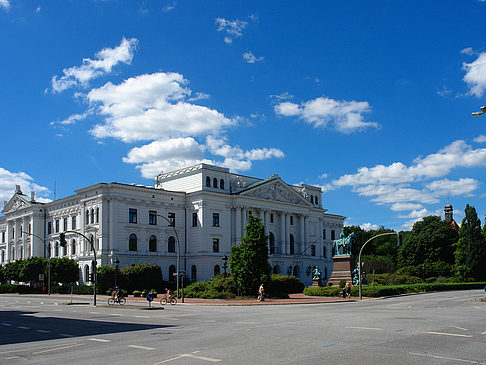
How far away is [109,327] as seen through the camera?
22281 mm

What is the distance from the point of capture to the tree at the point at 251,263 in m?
51.1

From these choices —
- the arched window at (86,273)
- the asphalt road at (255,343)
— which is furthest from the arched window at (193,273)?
the asphalt road at (255,343)

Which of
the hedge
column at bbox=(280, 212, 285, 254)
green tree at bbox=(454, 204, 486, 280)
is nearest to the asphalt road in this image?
the hedge

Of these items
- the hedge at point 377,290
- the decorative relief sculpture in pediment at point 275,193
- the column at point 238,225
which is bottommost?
the hedge at point 377,290

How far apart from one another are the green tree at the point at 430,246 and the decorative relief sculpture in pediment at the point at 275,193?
2330 cm

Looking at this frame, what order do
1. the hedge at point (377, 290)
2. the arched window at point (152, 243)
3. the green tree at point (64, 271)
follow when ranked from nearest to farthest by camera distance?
the hedge at point (377, 290), the green tree at point (64, 271), the arched window at point (152, 243)

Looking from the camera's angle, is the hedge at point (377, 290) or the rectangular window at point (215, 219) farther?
the rectangular window at point (215, 219)

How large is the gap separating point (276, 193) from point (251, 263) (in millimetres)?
38902

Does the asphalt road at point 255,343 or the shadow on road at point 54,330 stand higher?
the asphalt road at point 255,343

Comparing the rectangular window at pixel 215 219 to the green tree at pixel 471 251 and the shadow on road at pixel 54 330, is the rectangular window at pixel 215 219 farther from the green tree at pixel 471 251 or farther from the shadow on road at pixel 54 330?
the shadow on road at pixel 54 330

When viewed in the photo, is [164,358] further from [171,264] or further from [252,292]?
[171,264]

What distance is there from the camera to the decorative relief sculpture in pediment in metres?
85.8

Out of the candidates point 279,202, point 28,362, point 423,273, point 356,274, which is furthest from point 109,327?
point 423,273

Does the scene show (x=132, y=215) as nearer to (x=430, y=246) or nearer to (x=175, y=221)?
(x=175, y=221)
